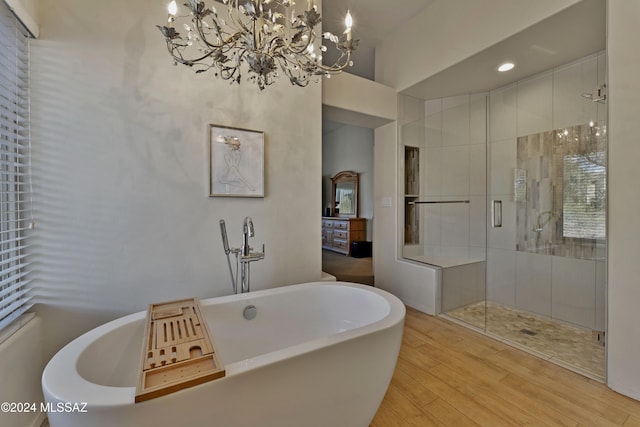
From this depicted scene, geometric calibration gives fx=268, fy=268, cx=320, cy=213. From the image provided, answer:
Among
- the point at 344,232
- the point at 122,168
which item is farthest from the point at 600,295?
the point at 344,232

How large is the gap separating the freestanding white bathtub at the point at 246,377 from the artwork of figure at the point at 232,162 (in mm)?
880

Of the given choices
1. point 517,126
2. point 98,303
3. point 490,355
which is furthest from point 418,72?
point 98,303

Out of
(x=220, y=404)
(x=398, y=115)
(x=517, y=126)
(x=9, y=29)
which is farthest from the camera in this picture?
(x=398, y=115)

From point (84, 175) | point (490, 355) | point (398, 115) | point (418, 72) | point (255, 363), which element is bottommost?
point (490, 355)

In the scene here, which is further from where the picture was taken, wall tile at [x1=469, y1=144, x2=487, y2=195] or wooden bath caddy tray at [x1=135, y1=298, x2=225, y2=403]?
wall tile at [x1=469, y1=144, x2=487, y2=195]

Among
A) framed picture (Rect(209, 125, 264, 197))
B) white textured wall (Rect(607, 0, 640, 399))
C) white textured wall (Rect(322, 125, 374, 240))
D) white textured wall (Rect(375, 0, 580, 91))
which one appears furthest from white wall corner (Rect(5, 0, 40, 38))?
white textured wall (Rect(322, 125, 374, 240))

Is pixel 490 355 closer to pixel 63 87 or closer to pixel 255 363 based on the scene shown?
pixel 255 363

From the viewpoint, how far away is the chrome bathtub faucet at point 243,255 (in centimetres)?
179

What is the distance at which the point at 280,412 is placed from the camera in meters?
1.04

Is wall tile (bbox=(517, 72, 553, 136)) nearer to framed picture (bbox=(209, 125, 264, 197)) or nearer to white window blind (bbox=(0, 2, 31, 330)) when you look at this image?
framed picture (bbox=(209, 125, 264, 197))

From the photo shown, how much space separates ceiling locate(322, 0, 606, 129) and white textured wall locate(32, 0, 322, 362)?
5.91 feet

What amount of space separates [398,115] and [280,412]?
3229 mm

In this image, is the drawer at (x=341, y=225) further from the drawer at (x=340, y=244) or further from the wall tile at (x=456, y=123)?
the wall tile at (x=456, y=123)

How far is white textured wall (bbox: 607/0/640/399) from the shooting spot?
160 cm
